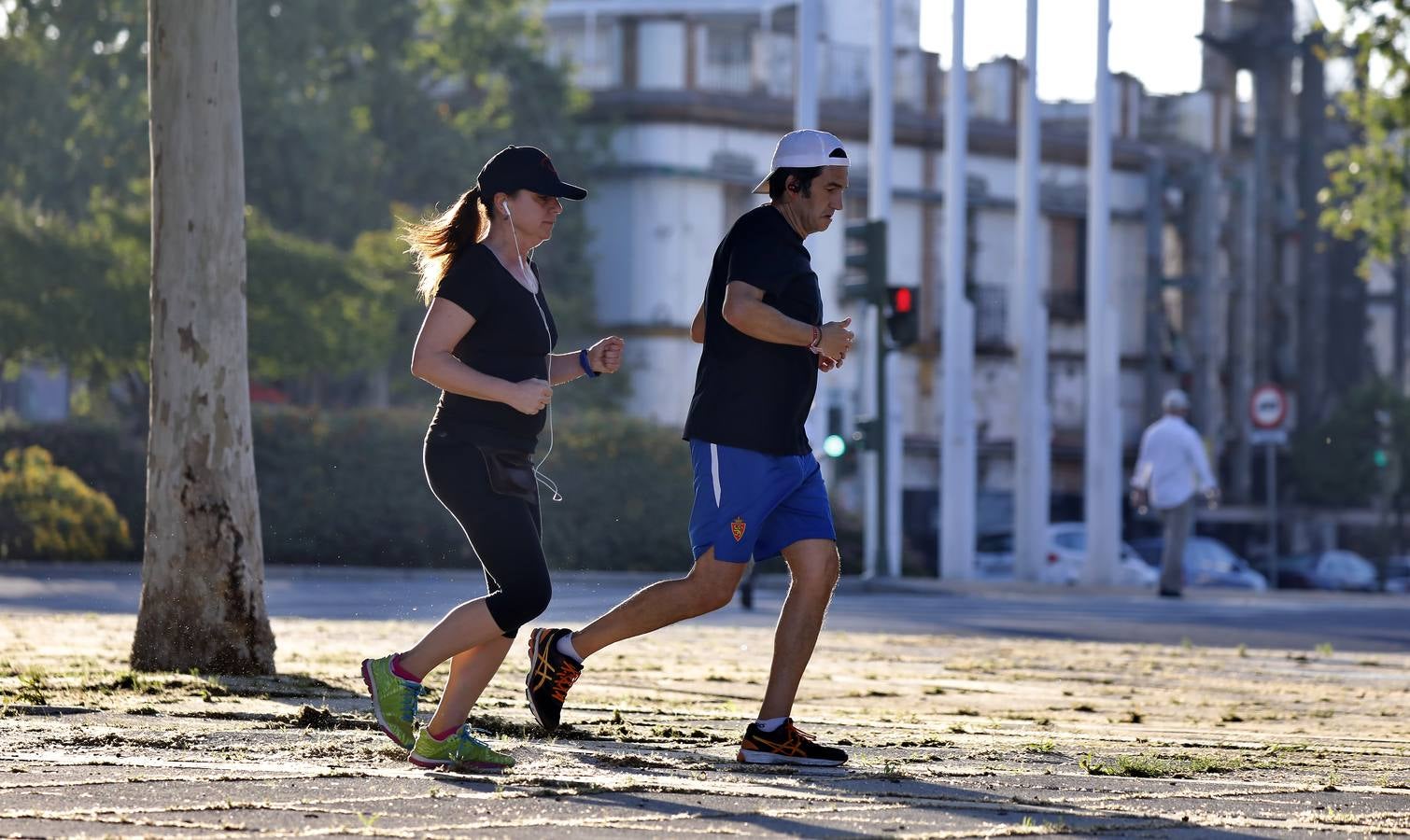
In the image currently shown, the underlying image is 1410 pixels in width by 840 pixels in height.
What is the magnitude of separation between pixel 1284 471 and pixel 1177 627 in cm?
3815

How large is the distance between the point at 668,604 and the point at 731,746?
553 millimetres

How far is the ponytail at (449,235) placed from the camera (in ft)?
23.5

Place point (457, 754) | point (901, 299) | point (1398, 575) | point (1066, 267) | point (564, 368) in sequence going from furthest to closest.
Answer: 1. point (1066, 267)
2. point (1398, 575)
3. point (901, 299)
4. point (564, 368)
5. point (457, 754)

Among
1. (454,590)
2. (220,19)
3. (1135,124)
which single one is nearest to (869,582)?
(454,590)

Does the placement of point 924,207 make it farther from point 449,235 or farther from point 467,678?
point 467,678

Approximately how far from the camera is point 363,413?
107ft

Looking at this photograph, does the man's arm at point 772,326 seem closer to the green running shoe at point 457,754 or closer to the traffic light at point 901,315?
the green running shoe at point 457,754

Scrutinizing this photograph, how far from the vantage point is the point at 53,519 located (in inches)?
1091

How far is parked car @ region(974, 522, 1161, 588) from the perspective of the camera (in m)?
36.0

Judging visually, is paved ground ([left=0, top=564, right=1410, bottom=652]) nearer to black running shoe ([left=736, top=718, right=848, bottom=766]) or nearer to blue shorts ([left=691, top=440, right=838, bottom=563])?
blue shorts ([left=691, top=440, right=838, bottom=563])

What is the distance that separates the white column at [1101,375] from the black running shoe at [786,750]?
82.8 feet

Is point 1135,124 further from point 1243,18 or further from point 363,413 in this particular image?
point 363,413

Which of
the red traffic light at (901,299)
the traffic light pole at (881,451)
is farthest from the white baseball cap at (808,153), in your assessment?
the traffic light pole at (881,451)

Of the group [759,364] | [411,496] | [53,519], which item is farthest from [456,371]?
[411,496]
